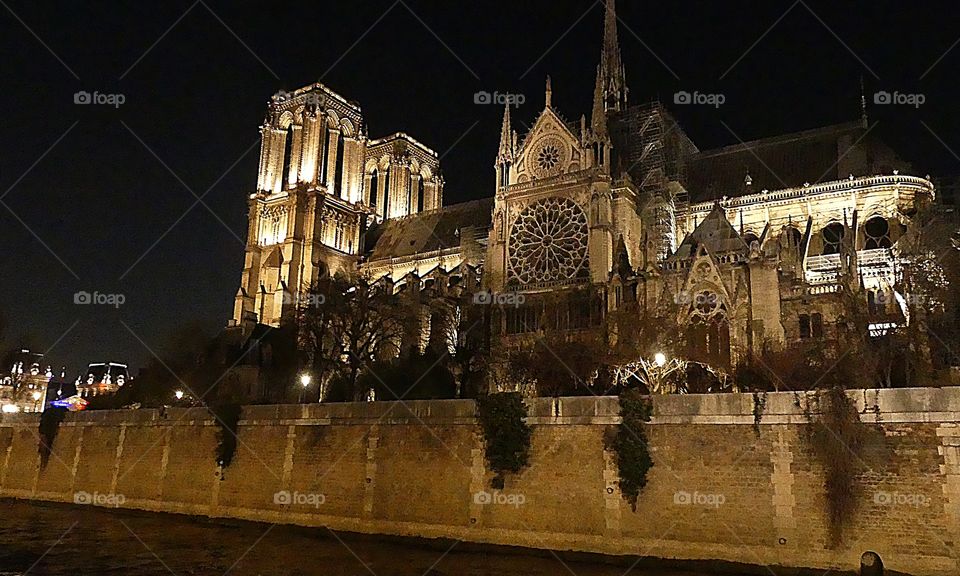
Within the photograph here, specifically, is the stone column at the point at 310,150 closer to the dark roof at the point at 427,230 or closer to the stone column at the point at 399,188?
the dark roof at the point at 427,230

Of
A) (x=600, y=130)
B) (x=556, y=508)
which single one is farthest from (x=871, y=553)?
(x=600, y=130)

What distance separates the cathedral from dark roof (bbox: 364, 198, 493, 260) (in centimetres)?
16

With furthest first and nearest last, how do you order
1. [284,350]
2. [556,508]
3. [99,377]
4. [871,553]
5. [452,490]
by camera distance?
[99,377] → [284,350] → [452,490] → [556,508] → [871,553]

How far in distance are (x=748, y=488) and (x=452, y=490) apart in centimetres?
685

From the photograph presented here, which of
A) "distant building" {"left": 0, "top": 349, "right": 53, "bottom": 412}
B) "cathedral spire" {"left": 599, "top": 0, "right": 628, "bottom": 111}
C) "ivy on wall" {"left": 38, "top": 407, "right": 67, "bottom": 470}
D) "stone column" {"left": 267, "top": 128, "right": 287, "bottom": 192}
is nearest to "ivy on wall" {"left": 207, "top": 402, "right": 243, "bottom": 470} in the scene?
"ivy on wall" {"left": 38, "top": 407, "right": 67, "bottom": 470}

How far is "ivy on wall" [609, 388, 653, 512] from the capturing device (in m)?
15.8

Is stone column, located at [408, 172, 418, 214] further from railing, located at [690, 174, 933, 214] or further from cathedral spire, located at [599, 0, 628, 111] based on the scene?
railing, located at [690, 174, 933, 214]

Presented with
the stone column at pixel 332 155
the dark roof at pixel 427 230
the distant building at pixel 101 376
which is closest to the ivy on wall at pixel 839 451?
the dark roof at pixel 427 230

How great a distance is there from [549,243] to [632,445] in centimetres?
2044

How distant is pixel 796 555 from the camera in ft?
46.7

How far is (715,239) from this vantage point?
30.5 metres

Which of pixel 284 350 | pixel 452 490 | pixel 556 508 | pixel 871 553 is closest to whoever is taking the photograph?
pixel 871 553

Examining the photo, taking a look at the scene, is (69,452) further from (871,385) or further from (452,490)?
(871,385)

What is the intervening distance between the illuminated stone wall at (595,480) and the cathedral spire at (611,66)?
119 ft
